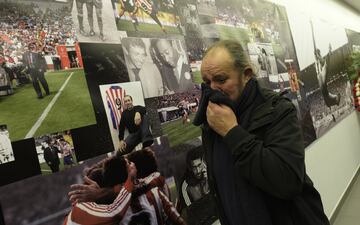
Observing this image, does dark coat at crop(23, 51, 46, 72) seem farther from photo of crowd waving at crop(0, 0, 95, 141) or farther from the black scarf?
the black scarf

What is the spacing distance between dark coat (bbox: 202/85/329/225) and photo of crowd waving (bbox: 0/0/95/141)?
2.00 feet

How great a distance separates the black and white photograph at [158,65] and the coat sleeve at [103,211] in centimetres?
47

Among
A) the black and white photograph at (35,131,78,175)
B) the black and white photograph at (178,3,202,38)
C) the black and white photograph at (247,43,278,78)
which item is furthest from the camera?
the black and white photograph at (247,43,278,78)

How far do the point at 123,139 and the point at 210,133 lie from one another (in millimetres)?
382

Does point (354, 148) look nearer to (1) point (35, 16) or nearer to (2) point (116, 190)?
(2) point (116, 190)

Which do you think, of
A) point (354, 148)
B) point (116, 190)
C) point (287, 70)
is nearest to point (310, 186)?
point (116, 190)

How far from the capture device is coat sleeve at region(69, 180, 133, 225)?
1.11 meters

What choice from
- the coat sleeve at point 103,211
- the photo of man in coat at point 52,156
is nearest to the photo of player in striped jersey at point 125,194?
the coat sleeve at point 103,211

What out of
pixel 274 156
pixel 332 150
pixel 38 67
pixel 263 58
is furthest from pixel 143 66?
pixel 332 150

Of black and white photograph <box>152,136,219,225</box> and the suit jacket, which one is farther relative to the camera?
the suit jacket

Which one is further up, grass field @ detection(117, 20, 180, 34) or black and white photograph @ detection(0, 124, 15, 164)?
grass field @ detection(117, 20, 180, 34)

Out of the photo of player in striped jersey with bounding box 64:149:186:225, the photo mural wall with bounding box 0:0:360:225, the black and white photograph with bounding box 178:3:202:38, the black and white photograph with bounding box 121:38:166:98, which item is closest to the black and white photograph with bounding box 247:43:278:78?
the photo mural wall with bounding box 0:0:360:225

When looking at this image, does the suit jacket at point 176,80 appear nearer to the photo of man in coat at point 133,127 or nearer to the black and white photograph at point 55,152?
the photo of man in coat at point 133,127

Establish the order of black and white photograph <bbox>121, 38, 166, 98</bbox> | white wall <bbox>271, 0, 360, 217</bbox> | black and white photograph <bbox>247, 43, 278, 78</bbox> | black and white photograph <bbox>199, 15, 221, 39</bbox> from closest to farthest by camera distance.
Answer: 1. black and white photograph <bbox>121, 38, 166, 98</bbox>
2. black and white photograph <bbox>199, 15, 221, 39</bbox>
3. black and white photograph <bbox>247, 43, 278, 78</bbox>
4. white wall <bbox>271, 0, 360, 217</bbox>
